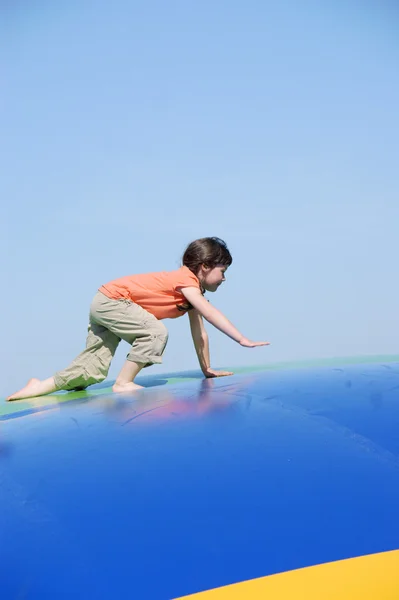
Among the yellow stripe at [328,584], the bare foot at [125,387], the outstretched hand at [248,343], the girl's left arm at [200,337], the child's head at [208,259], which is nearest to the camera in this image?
the yellow stripe at [328,584]

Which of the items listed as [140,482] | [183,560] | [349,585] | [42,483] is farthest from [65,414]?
[349,585]

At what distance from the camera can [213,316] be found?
12.4 ft

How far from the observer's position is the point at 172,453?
6.21 ft

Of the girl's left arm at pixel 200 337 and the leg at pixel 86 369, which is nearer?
the leg at pixel 86 369

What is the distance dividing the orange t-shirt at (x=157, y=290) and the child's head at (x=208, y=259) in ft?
0.21

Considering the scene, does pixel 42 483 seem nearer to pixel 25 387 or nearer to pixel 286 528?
pixel 286 528

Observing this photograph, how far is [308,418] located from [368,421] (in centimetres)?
20

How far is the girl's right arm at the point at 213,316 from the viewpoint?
3.63m

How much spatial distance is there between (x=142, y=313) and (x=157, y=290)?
6.9 inches

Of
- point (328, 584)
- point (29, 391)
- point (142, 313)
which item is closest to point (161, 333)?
point (142, 313)

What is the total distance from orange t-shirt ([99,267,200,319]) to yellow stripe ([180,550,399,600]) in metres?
2.66

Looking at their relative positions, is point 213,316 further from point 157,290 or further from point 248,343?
point 157,290

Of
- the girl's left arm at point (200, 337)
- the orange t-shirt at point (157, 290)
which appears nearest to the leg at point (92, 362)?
the orange t-shirt at point (157, 290)

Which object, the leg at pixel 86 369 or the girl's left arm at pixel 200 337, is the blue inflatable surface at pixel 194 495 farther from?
the girl's left arm at pixel 200 337
